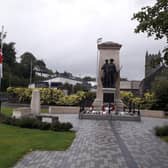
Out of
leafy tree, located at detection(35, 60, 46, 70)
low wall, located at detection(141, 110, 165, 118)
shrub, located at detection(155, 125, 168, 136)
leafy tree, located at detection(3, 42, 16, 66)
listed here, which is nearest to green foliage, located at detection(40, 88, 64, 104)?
low wall, located at detection(141, 110, 165, 118)

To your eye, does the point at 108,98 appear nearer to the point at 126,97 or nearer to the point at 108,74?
the point at 108,74

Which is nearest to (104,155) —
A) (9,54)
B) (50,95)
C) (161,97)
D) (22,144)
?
(22,144)

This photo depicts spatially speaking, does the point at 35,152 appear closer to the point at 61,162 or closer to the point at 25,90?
the point at 61,162

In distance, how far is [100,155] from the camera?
38.5 ft

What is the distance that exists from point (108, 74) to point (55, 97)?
39.2 feet

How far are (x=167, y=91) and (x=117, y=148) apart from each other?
88.6ft

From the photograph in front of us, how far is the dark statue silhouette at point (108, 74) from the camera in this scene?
35.9 meters

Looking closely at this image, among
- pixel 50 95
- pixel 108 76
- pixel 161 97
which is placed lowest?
pixel 161 97

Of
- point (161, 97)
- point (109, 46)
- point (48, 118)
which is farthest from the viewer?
point (161, 97)

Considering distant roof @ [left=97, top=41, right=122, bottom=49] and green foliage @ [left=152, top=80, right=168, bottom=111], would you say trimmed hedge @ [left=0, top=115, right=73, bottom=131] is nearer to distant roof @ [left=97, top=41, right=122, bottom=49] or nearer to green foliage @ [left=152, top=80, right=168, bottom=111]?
distant roof @ [left=97, top=41, right=122, bottom=49]

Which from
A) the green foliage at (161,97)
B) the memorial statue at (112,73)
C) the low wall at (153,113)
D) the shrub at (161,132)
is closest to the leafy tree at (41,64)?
the green foliage at (161,97)

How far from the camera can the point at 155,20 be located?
454 inches

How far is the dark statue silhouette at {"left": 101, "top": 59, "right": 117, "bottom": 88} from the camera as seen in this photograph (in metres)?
35.9

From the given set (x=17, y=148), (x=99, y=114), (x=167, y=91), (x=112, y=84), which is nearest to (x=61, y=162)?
(x=17, y=148)
